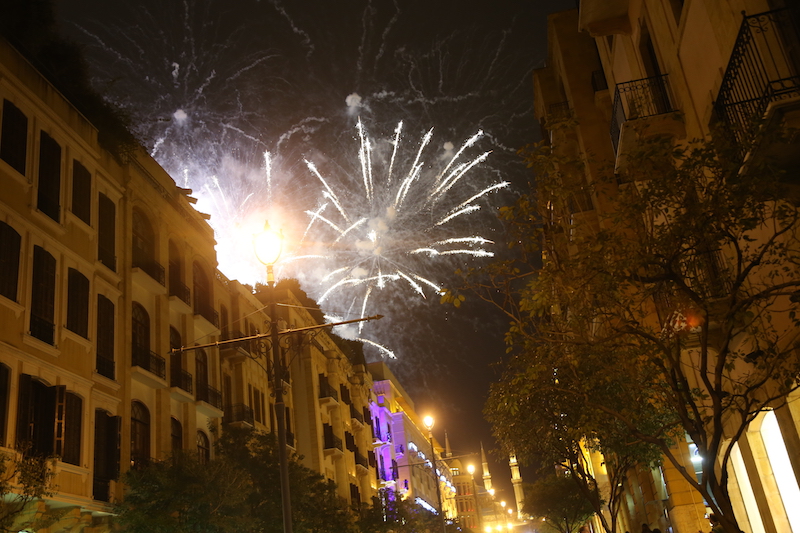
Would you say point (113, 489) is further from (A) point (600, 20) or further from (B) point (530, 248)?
(A) point (600, 20)

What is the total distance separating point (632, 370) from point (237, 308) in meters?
24.7

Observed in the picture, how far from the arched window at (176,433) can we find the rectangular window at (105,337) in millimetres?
4221

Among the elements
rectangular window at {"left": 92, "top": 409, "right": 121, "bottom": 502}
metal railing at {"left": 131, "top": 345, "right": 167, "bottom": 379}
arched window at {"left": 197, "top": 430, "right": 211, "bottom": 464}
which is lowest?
rectangular window at {"left": 92, "top": 409, "right": 121, "bottom": 502}

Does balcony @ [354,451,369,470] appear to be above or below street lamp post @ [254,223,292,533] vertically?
above

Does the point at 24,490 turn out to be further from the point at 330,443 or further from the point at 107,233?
the point at 330,443

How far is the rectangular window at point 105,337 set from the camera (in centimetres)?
2095

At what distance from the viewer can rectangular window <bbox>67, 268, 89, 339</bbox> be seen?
19719 mm

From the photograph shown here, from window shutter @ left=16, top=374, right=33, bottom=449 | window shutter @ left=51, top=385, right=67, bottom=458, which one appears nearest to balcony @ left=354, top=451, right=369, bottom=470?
window shutter @ left=51, top=385, right=67, bottom=458

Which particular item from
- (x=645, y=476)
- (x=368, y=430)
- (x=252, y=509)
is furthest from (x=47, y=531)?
(x=368, y=430)

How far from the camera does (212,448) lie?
27.3 metres

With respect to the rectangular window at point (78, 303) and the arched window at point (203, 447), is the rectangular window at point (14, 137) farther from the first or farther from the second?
the arched window at point (203, 447)

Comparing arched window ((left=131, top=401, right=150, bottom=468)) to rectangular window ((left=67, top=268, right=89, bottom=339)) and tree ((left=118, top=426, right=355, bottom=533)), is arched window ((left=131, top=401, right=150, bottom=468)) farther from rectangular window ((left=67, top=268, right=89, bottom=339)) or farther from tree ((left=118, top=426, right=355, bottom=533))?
rectangular window ((left=67, top=268, right=89, bottom=339))

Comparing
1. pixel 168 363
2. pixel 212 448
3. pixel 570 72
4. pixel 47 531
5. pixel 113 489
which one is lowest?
pixel 47 531

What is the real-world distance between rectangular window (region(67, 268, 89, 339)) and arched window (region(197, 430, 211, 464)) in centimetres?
787
